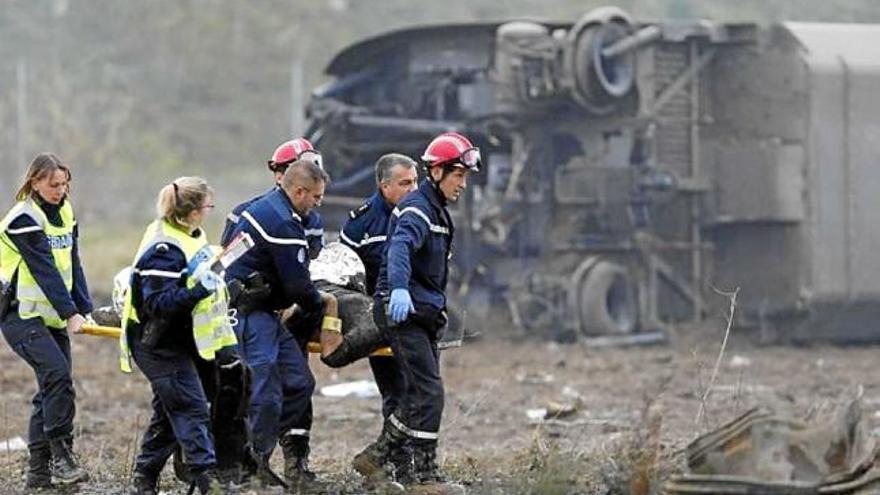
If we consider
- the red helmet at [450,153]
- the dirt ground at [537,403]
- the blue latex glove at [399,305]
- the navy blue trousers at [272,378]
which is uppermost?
the red helmet at [450,153]

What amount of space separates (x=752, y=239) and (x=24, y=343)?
12451mm

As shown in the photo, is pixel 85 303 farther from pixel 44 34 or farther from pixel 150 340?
pixel 44 34

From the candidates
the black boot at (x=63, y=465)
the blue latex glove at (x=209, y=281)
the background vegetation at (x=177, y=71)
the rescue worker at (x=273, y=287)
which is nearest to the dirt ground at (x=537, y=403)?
the black boot at (x=63, y=465)

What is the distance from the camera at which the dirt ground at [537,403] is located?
10422 millimetres

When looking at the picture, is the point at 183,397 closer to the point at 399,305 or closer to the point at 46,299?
the point at 399,305

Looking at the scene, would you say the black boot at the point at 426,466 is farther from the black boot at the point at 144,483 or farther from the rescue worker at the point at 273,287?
the black boot at the point at 144,483

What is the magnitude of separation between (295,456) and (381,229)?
1.23 metres

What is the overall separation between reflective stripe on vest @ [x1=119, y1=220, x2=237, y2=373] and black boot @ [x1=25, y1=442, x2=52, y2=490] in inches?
51.6

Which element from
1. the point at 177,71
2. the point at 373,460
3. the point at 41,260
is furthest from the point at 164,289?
the point at 177,71

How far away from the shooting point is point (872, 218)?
2120 centimetres

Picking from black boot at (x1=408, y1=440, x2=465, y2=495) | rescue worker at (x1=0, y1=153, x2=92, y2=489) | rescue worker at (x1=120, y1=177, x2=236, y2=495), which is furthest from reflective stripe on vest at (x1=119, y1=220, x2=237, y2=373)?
black boot at (x1=408, y1=440, x2=465, y2=495)

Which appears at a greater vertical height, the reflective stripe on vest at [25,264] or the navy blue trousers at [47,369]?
the reflective stripe on vest at [25,264]

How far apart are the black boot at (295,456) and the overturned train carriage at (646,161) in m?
10.9

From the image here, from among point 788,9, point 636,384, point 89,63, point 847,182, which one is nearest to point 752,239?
point 847,182
